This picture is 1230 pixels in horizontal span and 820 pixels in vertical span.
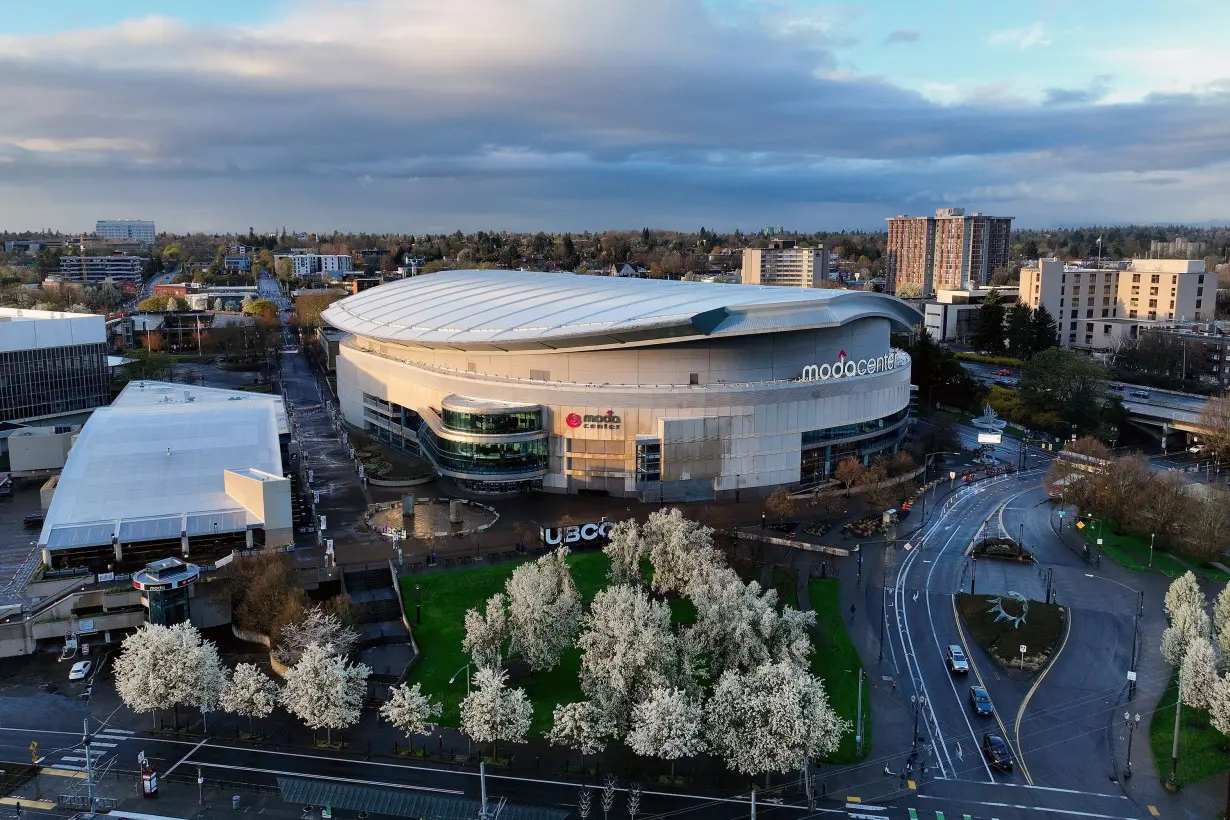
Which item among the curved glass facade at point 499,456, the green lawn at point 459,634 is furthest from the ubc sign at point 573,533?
the curved glass facade at point 499,456

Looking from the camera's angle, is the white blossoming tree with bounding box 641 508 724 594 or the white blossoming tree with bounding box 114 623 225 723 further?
the white blossoming tree with bounding box 641 508 724 594

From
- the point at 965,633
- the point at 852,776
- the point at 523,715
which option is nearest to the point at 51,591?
the point at 523,715

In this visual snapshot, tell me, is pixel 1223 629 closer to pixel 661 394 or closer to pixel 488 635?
pixel 488 635

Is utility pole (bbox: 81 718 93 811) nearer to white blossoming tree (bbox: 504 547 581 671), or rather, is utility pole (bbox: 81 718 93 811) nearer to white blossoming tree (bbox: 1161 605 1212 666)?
white blossoming tree (bbox: 504 547 581 671)

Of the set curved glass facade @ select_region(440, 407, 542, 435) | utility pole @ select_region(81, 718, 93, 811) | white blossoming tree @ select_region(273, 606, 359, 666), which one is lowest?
utility pole @ select_region(81, 718, 93, 811)

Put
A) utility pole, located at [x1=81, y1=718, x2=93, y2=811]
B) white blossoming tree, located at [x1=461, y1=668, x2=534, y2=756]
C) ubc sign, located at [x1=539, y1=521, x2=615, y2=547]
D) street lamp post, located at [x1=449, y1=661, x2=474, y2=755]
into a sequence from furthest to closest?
ubc sign, located at [x1=539, y1=521, x2=615, y2=547] < street lamp post, located at [x1=449, y1=661, x2=474, y2=755] < white blossoming tree, located at [x1=461, y1=668, x2=534, y2=756] < utility pole, located at [x1=81, y1=718, x2=93, y2=811]

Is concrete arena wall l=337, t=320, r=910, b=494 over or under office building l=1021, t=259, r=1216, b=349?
under

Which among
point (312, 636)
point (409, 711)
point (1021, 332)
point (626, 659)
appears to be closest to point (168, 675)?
point (312, 636)

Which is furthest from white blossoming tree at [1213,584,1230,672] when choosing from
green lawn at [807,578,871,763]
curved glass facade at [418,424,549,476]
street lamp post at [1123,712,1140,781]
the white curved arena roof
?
curved glass facade at [418,424,549,476]
